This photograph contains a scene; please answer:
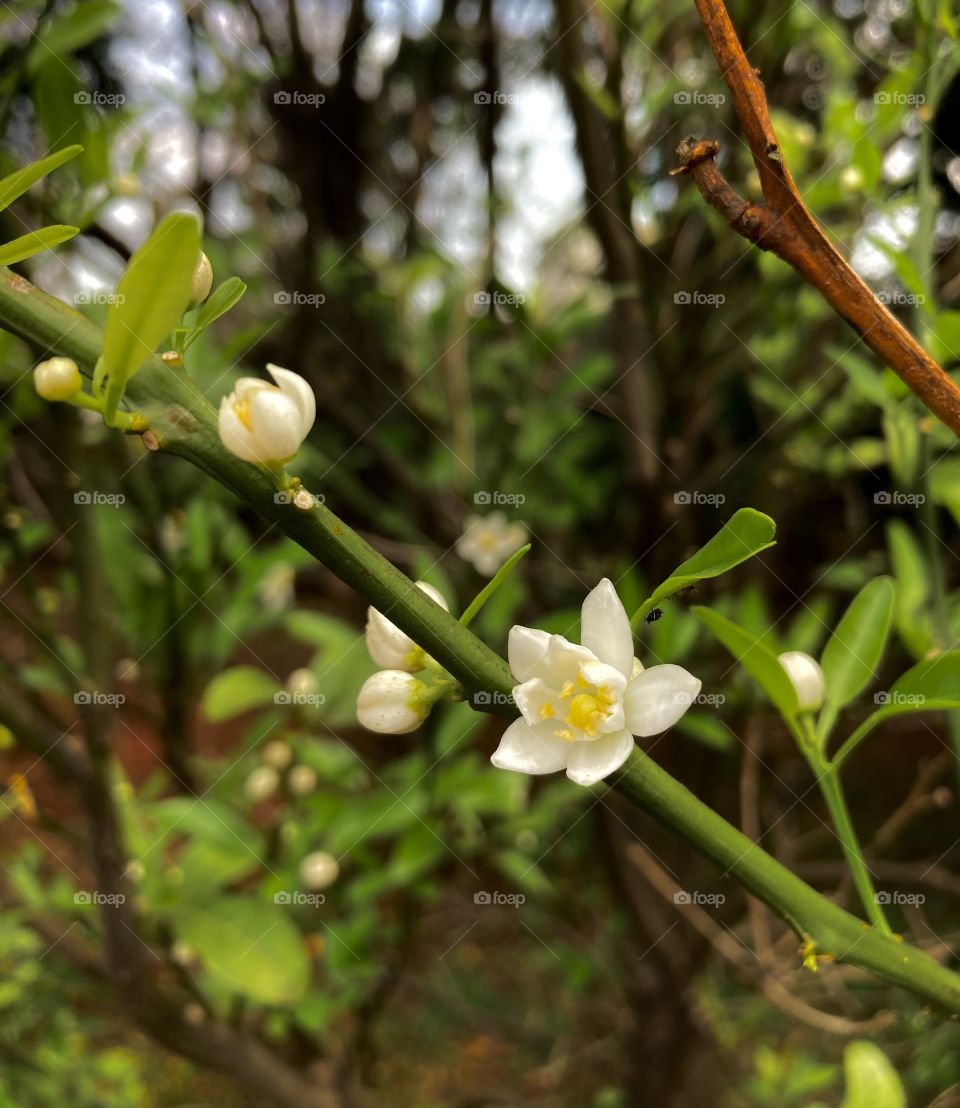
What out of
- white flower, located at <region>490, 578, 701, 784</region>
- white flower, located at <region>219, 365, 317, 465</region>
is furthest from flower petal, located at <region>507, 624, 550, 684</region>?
white flower, located at <region>219, 365, 317, 465</region>

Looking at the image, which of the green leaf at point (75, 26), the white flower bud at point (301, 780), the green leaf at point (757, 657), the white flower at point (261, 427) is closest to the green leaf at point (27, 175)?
the white flower at point (261, 427)

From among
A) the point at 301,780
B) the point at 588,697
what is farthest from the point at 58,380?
the point at 301,780

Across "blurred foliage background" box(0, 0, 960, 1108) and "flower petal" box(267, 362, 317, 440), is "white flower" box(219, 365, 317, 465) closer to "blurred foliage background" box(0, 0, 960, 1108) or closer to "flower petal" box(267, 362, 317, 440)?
"flower petal" box(267, 362, 317, 440)

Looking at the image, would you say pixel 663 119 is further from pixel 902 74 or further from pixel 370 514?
pixel 370 514

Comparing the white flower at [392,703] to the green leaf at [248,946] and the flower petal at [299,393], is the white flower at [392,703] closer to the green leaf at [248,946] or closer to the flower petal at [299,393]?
the flower petal at [299,393]

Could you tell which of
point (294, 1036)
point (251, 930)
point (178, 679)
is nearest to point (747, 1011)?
point (294, 1036)

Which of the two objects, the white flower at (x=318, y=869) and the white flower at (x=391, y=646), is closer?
the white flower at (x=391, y=646)

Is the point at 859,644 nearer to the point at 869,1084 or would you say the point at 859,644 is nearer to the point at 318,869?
the point at 869,1084
